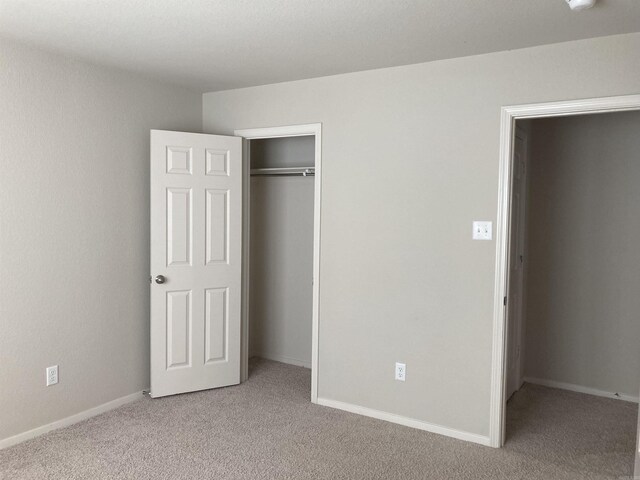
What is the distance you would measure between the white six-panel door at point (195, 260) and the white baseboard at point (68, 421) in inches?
8.1

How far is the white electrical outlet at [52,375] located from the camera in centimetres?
335

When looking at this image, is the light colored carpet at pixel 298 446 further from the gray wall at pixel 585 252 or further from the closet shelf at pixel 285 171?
the closet shelf at pixel 285 171

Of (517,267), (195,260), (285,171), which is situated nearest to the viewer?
(195,260)

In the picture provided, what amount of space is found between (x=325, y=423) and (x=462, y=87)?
2.33 m

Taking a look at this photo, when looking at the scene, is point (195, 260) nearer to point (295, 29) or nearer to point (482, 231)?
point (295, 29)

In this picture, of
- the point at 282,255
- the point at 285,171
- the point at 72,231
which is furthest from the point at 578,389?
the point at 72,231

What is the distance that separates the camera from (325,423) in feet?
11.6

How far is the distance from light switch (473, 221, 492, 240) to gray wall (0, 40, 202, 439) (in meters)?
2.36

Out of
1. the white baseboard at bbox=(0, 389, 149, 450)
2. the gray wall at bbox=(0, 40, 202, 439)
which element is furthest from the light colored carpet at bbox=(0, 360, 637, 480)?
the gray wall at bbox=(0, 40, 202, 439)

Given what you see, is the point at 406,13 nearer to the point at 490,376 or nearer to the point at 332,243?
the point at 332,243

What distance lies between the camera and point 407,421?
11.6ft

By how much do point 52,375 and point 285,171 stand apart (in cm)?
243

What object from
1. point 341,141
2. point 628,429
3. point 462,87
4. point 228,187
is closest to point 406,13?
point 462,87

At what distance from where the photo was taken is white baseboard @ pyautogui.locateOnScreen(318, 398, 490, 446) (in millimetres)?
3316
